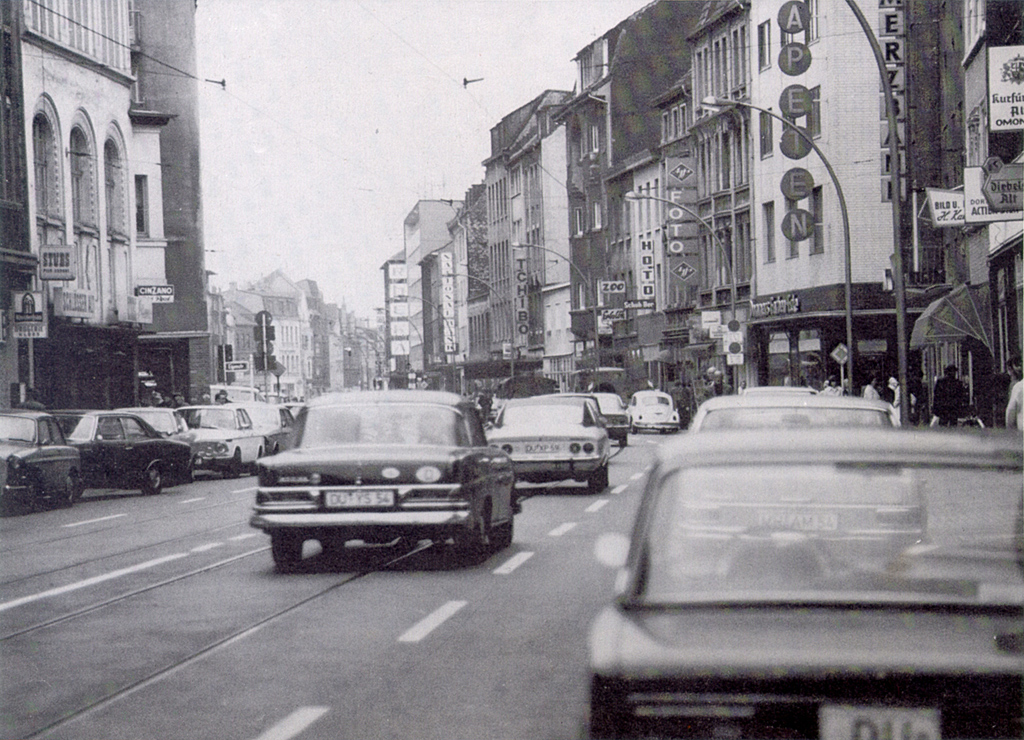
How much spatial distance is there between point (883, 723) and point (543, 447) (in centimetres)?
2033

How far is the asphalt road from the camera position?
7367 mm

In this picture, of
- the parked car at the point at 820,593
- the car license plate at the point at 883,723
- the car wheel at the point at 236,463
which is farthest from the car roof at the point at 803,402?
the car wheel at the point at 236,463

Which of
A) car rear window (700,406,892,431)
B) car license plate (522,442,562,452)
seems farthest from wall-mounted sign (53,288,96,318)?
car rear window (700,406,892,431)

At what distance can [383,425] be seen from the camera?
46.3ft

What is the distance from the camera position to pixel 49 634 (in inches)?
410

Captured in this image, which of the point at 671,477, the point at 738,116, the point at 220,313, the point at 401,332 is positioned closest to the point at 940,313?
the point at 671,477

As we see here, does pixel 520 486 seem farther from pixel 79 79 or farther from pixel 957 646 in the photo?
pixel 79 79

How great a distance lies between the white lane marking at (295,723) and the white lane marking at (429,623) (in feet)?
7.00

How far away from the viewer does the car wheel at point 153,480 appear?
93.0 feet

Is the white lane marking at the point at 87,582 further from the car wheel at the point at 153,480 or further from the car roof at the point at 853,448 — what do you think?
the car wheel at the point at 153,480

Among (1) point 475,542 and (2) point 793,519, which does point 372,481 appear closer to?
(1) point 475,542

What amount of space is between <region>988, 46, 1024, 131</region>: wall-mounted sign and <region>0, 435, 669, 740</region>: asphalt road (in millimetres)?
5290

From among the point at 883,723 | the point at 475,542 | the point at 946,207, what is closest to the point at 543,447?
the point at 946,207

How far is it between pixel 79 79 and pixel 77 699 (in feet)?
140
